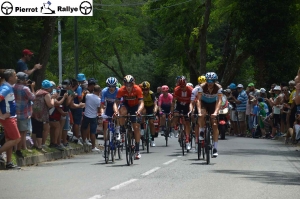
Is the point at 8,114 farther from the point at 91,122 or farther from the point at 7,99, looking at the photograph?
the point at 91,122

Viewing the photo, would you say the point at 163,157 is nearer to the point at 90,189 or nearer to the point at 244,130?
the point at 90,189

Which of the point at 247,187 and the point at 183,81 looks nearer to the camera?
the point at 247,187

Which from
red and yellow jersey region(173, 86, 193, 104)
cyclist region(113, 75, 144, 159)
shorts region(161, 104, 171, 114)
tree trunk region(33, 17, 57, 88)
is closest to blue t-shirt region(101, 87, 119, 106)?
cyclist region(113, 75, 144, 159)

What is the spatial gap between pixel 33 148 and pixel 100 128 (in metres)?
10.3

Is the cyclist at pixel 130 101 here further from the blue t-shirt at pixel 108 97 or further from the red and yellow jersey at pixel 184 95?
the red and yellow jersey at pixel 184 95

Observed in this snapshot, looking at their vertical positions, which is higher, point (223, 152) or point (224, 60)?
point (224, 60)

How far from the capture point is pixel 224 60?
5041cm

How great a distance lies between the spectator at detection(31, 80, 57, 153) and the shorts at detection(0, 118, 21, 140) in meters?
3.00

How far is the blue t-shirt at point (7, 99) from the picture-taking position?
16.1 metres

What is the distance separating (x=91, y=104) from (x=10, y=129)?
6348 millimetres

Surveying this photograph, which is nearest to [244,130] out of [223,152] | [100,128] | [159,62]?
[100,128]

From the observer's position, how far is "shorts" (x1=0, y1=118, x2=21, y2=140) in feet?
53.2

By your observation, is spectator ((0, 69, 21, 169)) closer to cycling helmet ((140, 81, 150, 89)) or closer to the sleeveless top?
the sleeveless top

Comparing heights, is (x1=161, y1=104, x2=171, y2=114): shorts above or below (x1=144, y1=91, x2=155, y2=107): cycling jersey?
below
